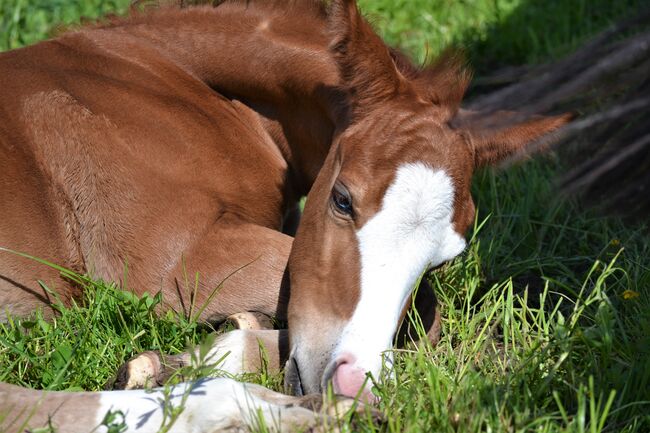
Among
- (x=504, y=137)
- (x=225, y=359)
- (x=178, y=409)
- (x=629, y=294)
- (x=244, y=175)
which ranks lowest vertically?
(x=225, y=359)

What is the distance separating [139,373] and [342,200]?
883mm

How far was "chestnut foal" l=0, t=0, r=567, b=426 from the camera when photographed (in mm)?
3162

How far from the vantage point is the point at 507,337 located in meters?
3.44

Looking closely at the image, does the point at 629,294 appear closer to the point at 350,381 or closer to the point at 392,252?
the point at 392,252

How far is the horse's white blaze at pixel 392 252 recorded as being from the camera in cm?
313

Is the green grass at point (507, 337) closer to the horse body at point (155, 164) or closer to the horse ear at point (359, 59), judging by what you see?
the horse body at point (155, 164)

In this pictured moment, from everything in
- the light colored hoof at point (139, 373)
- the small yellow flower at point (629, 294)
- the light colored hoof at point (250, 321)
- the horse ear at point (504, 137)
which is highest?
the horse ear at point (504, 137)

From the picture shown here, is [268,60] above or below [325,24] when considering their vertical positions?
below

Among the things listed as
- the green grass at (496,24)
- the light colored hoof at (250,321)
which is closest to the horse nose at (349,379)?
the light colored hoof at (250,321)

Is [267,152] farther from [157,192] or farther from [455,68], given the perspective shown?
[455,68]

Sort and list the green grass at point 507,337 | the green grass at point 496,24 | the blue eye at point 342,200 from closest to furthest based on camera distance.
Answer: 1. the green grass at point 507,337
2. the blue eye at point 342,200
3. the green grass at point 496,24

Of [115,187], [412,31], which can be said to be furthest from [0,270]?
[412,31]

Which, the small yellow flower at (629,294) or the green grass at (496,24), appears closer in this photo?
the small yellow flower at (629,294)

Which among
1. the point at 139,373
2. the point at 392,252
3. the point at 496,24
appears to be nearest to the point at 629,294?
the point at 392,252
